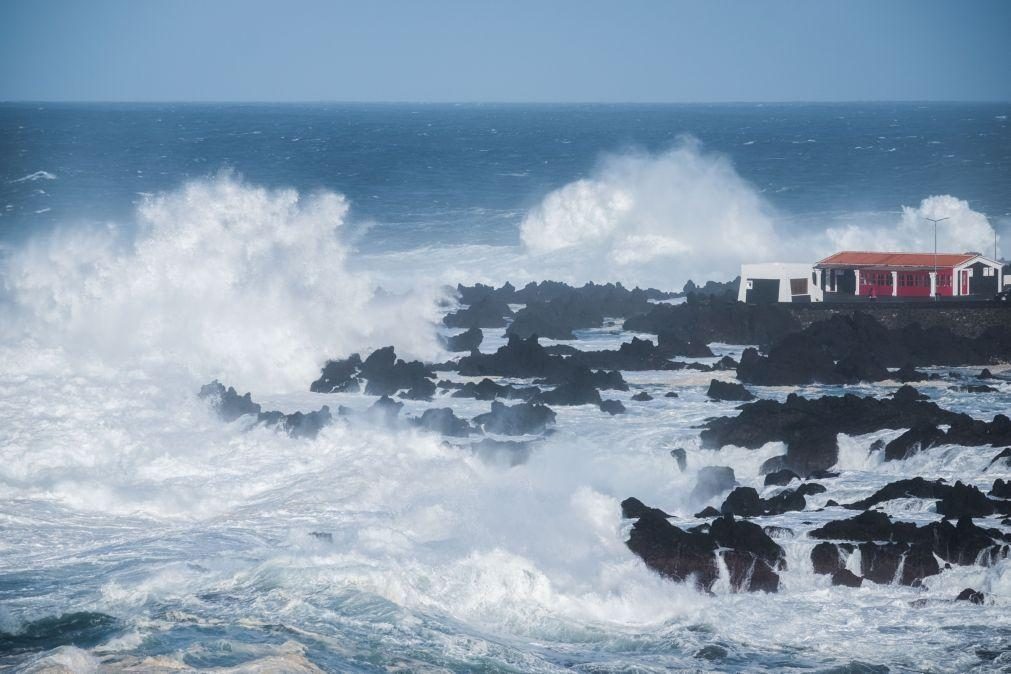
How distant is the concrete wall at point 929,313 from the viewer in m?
30.8

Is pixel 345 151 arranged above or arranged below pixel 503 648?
above

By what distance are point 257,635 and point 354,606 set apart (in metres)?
1.31

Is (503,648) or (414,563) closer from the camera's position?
(503,648)

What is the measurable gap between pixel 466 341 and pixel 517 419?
877 cm

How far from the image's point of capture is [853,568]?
15.1 metres

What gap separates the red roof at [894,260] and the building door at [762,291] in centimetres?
129

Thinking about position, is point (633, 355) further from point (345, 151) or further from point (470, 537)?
point (345, 151)

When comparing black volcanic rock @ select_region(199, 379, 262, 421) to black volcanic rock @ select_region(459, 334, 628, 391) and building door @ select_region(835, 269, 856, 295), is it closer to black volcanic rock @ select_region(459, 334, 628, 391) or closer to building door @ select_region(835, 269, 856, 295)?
black volcanic rock @ select_region(459, 334, 628, 391)

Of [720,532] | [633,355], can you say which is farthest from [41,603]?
[633,355]

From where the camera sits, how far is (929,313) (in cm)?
3148

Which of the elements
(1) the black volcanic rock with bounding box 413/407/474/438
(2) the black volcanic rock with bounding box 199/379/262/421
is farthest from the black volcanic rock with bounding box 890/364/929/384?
(2) the black volcanic rock with bounding box 199/379/262/421

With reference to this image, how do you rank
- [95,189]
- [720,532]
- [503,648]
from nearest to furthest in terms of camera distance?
[503,648] → [720,532] → [95,189]

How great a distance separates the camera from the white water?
1372 cm

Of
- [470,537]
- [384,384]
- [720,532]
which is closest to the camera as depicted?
[720,532]
